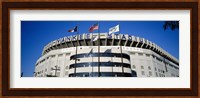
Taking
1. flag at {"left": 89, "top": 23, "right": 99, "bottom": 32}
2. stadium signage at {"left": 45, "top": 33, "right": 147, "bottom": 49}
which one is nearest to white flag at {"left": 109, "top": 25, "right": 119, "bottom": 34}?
stadium signage at {"left": 45, "top": 33, "right": 147, "bottom": 49}

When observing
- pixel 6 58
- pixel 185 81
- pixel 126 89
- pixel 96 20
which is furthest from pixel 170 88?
pixel 6 58

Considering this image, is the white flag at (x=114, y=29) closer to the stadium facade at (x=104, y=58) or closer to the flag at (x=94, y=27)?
the stadium facade at (x=104, y=58)

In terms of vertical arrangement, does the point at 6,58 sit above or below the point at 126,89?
above

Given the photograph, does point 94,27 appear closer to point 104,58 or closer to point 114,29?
point 114,29

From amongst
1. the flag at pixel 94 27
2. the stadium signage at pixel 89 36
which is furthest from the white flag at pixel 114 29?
the flag at pixel 94 27

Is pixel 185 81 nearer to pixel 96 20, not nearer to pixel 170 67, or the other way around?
pixel 170 67

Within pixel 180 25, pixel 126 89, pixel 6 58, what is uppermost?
pixel 180 25

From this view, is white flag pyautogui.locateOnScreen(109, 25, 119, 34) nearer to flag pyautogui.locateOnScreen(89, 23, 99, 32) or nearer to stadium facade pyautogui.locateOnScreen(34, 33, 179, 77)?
stadium facade pyautogui.locateOnScreen(34, 33, 179, 77)

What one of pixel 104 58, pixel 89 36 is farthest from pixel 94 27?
pixel 104 58
